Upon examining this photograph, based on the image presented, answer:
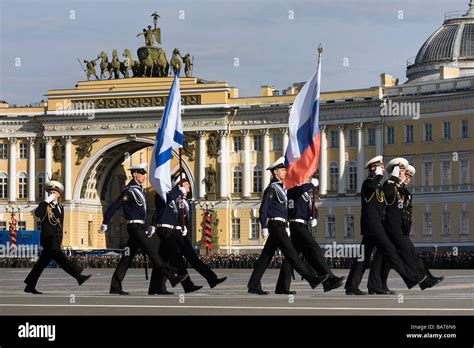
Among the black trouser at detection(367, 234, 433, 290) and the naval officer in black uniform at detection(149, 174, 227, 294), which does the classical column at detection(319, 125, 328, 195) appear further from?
the black trouser at detection(367, 234, 433, 290)

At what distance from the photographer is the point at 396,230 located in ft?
72.7

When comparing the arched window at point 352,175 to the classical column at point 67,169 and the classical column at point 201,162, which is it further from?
the classical column at point 67,169

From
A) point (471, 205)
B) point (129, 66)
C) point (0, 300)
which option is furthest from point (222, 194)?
point (0, 300)

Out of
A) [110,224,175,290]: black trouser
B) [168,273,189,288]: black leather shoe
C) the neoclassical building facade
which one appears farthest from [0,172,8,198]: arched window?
[110,224,175,290]: black trouser

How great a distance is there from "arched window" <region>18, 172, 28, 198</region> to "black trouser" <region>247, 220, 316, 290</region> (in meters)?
62.6

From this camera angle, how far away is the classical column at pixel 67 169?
82.6 metres

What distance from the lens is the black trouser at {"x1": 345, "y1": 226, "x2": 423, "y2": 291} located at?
21.9 metres

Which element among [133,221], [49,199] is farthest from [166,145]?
[133,221]

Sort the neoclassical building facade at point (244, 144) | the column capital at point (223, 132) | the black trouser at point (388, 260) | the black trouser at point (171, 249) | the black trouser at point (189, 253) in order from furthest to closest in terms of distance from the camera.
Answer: the column capital at point (223, 132)
the neoclassical building facade at point (244, 144)
the black trouser at point (189, 253)
the black trouser at point (171, 249)
the black trouser at point (388, 260)

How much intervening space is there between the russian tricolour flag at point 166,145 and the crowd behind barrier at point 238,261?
31.6m

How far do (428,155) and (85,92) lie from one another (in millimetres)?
21847

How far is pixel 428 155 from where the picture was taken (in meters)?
73.1

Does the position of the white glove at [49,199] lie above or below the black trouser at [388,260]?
above

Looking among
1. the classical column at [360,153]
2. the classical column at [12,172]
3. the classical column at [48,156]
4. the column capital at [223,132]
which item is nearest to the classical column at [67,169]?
the classical column at [48,156]
